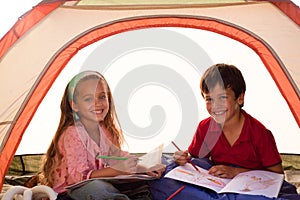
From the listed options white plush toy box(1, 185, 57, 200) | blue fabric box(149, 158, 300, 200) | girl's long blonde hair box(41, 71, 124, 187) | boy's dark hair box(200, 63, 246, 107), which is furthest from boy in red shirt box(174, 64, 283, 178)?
white plush toy box(1, 185, 57, 200)

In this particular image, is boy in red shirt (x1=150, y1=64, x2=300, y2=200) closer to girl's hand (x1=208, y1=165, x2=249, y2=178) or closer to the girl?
A: girl's hand (x1=208, y1=165, x2=249, y2=178)

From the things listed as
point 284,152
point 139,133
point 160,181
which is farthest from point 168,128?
point 284,152

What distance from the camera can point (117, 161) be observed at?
218cm

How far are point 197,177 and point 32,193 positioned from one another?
1.89 ft

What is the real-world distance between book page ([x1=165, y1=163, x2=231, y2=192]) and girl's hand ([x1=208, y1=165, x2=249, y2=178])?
0.8 inches

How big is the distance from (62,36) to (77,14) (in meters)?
0.11

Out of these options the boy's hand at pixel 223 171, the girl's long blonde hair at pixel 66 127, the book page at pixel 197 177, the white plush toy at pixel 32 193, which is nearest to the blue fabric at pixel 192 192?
the book page at pixel 197 177

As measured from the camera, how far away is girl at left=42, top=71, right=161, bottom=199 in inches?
83.7

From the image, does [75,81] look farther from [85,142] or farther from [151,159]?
[151,159]

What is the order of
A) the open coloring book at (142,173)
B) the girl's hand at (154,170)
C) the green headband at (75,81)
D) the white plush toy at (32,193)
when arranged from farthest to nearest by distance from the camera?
the green headband at (75,81)
the girl's hand at (154,170)
the open coloring book at (142,173)
the white plush toy at (32,193)

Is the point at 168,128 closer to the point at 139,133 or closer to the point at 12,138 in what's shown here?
the point at 139,133

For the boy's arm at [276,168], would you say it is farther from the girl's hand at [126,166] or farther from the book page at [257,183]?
the girl's hand at [126,166]

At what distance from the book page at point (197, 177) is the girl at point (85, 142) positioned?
7 cm

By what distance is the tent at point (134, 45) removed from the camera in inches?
91.2
